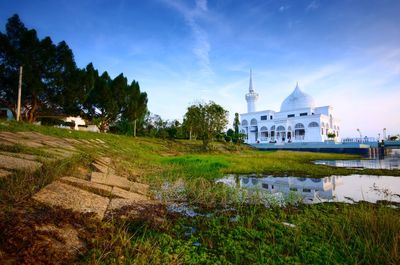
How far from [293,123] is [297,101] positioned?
790 cm

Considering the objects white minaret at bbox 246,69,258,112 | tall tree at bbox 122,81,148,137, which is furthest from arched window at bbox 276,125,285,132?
tall tree at bbox 122,81,148,137

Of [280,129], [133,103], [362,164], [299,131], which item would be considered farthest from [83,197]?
[280,129]

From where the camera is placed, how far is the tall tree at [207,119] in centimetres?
2550

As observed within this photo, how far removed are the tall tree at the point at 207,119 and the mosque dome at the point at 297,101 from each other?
44776mm

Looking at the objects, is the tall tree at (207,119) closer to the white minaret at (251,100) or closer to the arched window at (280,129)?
the arched window at (280,129)

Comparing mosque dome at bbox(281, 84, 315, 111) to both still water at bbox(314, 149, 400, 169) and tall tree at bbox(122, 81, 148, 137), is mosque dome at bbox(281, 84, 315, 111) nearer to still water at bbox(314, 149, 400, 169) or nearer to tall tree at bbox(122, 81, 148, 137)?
tall tree at bbox(122, 81, 148, 137)

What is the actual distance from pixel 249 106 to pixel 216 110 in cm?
5319

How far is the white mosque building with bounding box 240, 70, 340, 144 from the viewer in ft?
186

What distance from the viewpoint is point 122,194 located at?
391cm

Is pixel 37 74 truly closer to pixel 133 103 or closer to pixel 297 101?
pixel 133 103

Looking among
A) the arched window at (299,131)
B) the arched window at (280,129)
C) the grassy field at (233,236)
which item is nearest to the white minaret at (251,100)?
the arched window at (280,129)

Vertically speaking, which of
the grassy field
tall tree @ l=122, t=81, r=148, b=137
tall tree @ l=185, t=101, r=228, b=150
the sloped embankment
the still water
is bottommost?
the still water

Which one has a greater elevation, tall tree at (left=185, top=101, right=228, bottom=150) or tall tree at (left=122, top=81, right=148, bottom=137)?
tall tree at (left=122, top=81, right=148, bottom=137)

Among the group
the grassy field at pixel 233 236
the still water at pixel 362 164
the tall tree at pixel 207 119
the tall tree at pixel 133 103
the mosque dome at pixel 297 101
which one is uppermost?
the mosque dome at pixel 297 101
